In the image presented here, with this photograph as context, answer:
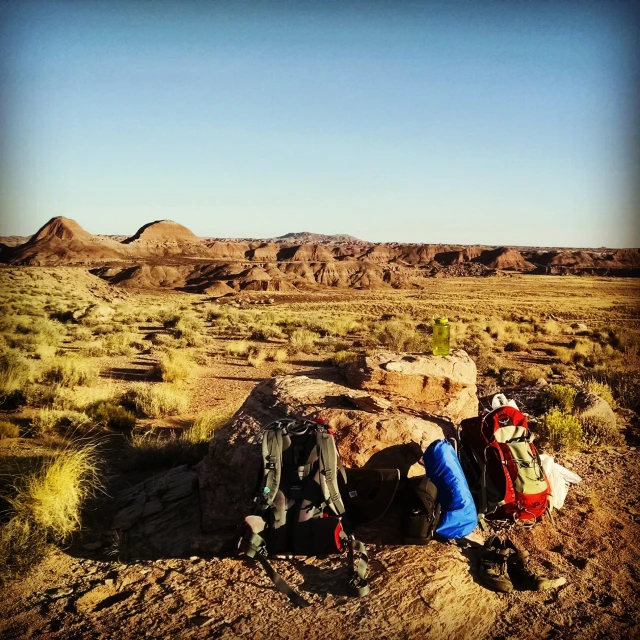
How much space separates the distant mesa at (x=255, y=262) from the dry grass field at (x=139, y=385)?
1204 inches

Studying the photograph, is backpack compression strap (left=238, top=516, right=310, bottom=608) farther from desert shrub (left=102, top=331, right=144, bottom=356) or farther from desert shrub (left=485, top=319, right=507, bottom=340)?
desert shrub (left=485, top=319, right=507, bottom=340)

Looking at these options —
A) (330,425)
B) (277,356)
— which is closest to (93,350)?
(277,356)

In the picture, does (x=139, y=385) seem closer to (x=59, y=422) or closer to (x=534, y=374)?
(x=59, y=422)

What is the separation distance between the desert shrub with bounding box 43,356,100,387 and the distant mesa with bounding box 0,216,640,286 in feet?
128

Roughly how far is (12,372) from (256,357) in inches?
260

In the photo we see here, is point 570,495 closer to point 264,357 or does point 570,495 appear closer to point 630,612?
point 630,612

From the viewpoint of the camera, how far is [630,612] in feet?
11.9

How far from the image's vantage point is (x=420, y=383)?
230 inches

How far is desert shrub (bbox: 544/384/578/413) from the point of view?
26.6ft

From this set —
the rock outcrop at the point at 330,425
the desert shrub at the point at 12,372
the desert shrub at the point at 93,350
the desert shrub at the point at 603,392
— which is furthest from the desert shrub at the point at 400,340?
the desert shrub at the point at 12,372

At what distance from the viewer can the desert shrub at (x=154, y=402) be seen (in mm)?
8812

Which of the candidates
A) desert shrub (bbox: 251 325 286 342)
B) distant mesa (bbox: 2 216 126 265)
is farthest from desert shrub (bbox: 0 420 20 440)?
distant mesa (bbox: 2 216 126 265)

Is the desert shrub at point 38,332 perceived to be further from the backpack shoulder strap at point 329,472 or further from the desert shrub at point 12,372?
the backpack shoulder strap at point 329,472

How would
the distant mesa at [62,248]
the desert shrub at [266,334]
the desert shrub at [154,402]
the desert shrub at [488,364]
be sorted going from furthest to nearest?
the distant mesa at [62,248] < the desert shrub at [266,334] < the desert shrub at [488,364] < the desert shrub at [154,402]
